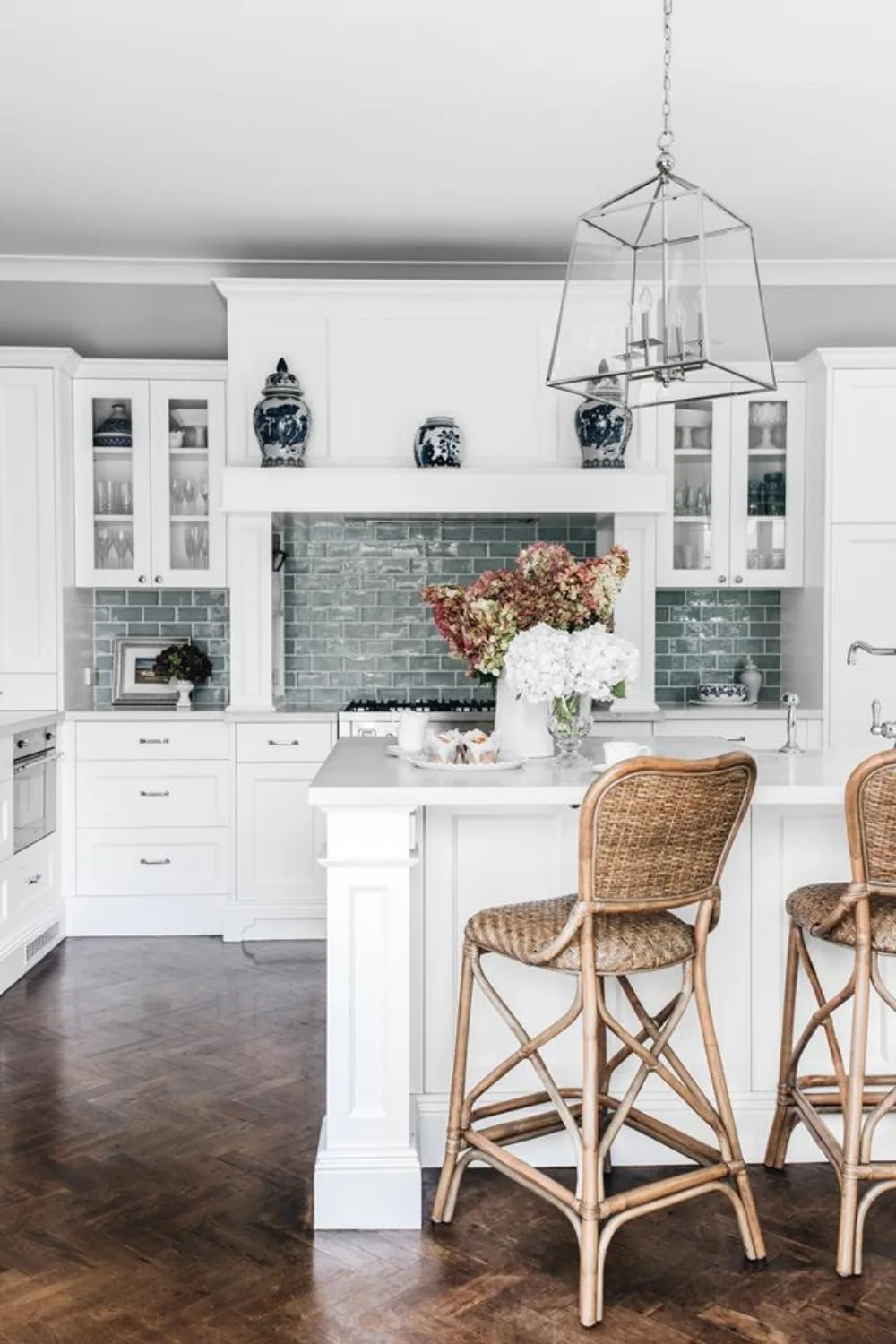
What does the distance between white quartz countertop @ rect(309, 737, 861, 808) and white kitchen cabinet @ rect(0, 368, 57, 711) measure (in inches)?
99.5

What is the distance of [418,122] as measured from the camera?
400 cm

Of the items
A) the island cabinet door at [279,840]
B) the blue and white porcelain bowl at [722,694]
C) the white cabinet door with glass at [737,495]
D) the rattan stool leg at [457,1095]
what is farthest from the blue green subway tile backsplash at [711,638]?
the rattan stool leg at [457,1095]

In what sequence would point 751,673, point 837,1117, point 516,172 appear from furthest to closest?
point 751,673 < point 516,172 < point 837,1117

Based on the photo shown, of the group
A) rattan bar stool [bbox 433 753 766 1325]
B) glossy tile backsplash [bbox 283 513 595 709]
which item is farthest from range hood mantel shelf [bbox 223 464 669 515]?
rattan bar stool [bbox 433 753 766 1325]

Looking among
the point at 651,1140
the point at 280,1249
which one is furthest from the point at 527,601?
the point at 280,1249

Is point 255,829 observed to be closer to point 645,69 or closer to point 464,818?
point 464,818

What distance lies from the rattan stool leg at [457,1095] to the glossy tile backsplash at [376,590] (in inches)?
124

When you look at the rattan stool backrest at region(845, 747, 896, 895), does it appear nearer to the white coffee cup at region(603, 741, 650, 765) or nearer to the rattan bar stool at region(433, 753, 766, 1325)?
the rattan bar stool at region(433, 753, 766, 1325)

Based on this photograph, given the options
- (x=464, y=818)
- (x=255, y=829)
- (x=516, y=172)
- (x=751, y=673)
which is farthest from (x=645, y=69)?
(x=255, y=829)

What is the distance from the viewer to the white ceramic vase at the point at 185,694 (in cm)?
536

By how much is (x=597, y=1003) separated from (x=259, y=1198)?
1008 millimetres

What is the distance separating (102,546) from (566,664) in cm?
306

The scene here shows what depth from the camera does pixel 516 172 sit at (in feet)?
14.6

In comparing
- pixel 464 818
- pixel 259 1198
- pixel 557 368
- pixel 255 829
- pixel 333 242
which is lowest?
pixel 259 1198
